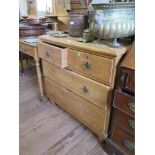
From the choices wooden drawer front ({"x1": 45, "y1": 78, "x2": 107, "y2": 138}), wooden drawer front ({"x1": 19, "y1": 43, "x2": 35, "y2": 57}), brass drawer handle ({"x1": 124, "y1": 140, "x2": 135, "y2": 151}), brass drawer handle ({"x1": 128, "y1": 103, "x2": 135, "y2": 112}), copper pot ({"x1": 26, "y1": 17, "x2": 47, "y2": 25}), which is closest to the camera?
brass drawer handle ({"x1": 128, "y1": 103, "x2": 135, "y2": 112})

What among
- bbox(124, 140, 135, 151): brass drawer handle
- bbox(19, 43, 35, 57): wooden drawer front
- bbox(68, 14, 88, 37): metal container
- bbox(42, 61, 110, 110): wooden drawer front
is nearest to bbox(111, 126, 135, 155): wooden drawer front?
bbox(124, 140, 135, 151): brass drawer handle

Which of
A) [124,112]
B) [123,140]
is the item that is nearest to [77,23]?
[124,112]

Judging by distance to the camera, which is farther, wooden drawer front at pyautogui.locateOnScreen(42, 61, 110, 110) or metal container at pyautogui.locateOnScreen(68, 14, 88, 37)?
metal container at pyautogui.locateOnScreen(68, 14, 88, 37)

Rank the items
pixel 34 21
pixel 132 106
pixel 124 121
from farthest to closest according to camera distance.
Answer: pixel 34 21 → pixel 124 121 → pixel 132 106

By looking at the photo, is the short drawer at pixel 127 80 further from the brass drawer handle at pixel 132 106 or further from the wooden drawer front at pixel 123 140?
the wooden drawer front at pixel 123 140

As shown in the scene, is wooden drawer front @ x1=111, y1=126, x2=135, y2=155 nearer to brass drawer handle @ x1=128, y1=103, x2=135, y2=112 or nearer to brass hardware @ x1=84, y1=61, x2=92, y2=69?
brass drawer handle @ x1=128, y1=103, x2=135, y2=112

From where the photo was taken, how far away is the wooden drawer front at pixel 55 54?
3.55 ft

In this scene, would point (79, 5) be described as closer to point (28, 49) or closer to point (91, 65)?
point (28, 49)

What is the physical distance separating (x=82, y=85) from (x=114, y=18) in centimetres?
47

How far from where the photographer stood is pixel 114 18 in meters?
0.79

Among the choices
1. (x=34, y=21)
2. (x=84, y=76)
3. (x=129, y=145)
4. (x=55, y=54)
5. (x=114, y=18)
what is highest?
(x=34, y=21)

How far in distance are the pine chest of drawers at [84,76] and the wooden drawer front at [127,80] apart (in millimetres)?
64

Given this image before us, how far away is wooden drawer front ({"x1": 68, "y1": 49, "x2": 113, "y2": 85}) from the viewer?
856 mm
